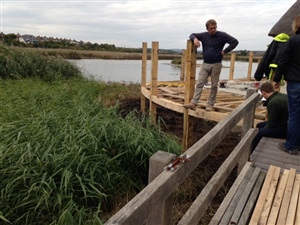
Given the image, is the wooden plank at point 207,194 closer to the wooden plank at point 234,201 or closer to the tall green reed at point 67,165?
the wooden plank at point 234,201

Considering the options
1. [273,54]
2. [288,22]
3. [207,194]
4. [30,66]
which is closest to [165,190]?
[207,194]

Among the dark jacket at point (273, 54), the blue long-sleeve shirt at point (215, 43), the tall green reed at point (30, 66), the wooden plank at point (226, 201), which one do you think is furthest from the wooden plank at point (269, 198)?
the tall green reed at point (30, 66)

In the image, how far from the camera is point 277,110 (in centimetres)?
385

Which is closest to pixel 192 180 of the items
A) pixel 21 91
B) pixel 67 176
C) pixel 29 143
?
pixel 67 176

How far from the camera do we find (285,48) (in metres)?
3.21

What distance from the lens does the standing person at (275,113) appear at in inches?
150

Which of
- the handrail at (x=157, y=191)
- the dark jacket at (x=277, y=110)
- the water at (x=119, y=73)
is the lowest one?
the water at (x=119, y=73)

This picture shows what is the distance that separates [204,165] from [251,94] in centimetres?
164

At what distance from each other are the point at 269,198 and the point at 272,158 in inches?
41.2

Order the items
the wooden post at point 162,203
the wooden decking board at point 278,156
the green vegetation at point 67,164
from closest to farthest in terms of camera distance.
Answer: the wooden post at point 162,203 < the green vegetation at point 67,164 < the wooden decking board at point 278,156

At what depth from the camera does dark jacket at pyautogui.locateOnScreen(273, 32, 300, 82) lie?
3.17 m

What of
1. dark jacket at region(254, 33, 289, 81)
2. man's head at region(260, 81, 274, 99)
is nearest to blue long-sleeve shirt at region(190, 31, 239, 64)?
dark jacket at region(254, 33, 289, 81)

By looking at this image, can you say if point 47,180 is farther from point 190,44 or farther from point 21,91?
point 21,91

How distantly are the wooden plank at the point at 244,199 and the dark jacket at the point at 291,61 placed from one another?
3.94ft
